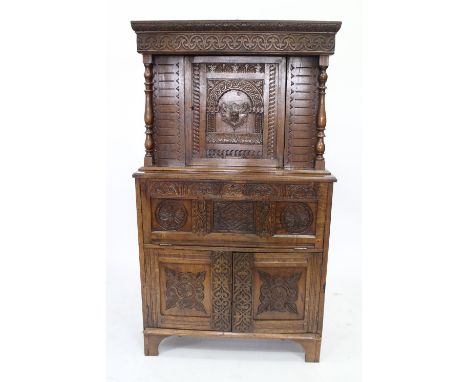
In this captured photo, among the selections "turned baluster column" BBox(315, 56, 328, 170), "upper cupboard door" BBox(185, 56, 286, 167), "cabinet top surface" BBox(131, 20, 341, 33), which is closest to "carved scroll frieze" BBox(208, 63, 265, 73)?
"upper cupboard door" BBox(185, 56, 286, 167)

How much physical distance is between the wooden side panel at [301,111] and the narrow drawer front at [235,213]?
264 mm

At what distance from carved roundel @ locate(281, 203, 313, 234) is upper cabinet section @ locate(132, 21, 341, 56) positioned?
94 centimetres

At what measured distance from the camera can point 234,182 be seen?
2.72m

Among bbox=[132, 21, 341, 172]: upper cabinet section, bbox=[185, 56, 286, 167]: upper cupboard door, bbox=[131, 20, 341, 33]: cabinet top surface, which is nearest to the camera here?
bbox=[131, 20, 341, 33]: cabinet top surface

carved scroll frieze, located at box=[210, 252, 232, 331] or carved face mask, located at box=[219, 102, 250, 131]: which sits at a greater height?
carved face mask, located at box=[219, 102, 250, 131]

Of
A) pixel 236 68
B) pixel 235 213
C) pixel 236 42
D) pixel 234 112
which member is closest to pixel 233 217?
pixel 235 213

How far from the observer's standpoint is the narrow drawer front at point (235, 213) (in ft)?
8.97

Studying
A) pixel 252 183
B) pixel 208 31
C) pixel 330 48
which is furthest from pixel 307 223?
pixel 208 31

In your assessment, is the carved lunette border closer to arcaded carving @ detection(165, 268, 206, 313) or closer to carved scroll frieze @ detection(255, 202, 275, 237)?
carved scroll frieze @ detection(255, 202, 275, 237)

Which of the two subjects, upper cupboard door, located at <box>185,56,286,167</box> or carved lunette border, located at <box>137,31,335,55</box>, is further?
upper cupboard door, located at <box>185,56,286,167</box>

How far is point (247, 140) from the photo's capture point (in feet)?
9.56

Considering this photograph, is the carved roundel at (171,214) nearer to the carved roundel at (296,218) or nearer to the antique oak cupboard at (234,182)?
the antique oak cupboard at (234,182)

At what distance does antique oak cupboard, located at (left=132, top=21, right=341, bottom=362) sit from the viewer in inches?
107

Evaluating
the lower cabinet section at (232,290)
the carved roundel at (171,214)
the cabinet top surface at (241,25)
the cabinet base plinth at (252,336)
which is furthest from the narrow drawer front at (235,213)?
the cabinet top surface at (241,25)
